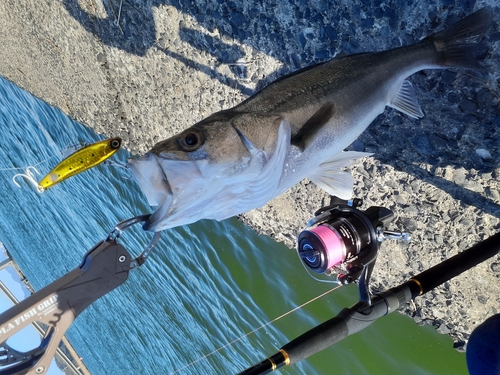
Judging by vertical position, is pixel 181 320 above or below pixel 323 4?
below

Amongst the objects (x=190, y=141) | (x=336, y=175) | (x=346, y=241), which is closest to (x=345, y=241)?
(x=346, y=241)

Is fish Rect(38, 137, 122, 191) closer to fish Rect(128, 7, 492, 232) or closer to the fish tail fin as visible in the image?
fish Rect(128, 7, 492, 232)

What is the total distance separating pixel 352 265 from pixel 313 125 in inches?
41.0

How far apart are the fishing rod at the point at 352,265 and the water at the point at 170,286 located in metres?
1.87

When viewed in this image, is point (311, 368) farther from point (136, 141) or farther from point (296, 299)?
point (136, 141)

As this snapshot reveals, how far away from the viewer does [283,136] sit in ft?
5.92

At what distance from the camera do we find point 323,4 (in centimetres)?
350

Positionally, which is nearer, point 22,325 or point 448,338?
point 22,325

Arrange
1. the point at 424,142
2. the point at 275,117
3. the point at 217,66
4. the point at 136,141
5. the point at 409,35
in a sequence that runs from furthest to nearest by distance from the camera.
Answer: the point at 136,141
the point at 217,66
the point at 424,142
the point at 409,35
the point at 275,117

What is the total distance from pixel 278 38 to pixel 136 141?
325 centimetres

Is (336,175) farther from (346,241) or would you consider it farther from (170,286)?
(170,286)

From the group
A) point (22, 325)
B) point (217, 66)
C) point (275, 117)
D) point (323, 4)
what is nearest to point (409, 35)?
point (323, 4)

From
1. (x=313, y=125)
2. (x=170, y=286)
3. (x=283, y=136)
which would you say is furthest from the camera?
(x=170, y=286)

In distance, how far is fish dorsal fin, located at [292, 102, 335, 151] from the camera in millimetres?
1895
